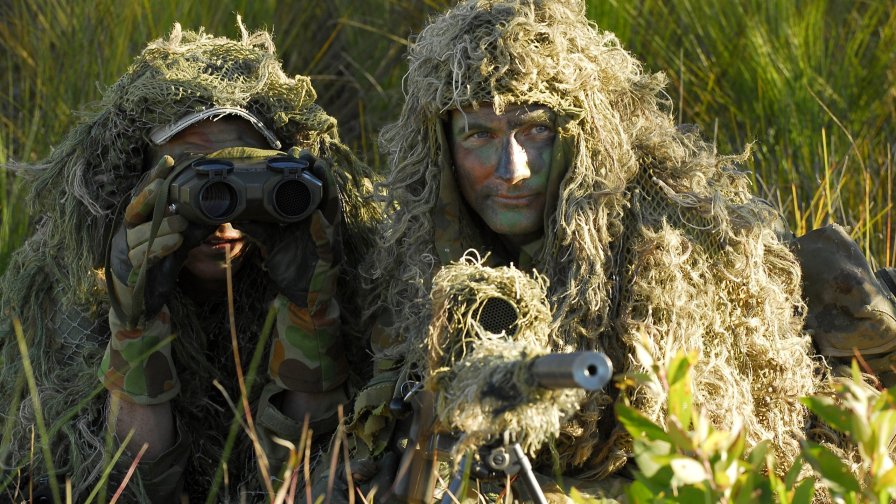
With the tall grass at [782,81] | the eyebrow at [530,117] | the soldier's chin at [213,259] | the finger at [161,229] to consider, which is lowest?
the tall grass at [782,81]

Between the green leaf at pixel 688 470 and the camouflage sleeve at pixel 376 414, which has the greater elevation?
the green leaf at pixel 688 470

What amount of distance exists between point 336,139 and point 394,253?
464mm

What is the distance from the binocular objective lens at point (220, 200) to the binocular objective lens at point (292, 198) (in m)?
0.08

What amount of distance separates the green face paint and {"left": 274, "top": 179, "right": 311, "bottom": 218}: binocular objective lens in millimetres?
319

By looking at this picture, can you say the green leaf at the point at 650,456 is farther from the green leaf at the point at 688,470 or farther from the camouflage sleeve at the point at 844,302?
the camouflage sleeve at the point at 844,302

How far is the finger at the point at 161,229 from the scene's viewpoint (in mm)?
2475

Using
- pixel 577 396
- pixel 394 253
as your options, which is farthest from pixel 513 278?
pixel 394 253

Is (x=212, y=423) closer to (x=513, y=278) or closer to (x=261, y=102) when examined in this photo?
(x=261, y=102)

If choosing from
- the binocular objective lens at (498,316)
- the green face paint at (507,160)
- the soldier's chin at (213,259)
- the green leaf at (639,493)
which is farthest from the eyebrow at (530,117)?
the green leaf at (639,493)

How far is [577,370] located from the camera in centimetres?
163

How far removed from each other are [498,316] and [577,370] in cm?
33

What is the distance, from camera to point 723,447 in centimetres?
158

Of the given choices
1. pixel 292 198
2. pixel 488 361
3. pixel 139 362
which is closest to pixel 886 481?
pixel 488 361

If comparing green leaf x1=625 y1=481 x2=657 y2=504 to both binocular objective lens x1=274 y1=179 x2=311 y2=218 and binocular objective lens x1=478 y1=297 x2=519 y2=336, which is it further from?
binocular objective lens x1=274 y1=179 x2=311 y2=218
